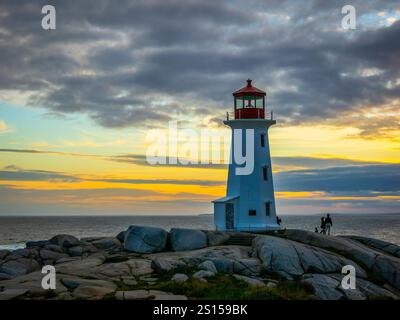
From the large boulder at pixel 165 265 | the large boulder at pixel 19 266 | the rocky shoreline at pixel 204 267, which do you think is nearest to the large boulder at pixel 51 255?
the rocky shoreline at pixel 204 267

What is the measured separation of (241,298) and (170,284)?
338 centimetres

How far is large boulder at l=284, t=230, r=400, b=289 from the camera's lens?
1292 inches

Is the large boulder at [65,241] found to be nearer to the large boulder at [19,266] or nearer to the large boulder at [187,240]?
the large boulder at [19,266]

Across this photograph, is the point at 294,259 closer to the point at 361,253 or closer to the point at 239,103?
the point at 361,253

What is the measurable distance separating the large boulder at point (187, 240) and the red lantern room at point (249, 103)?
10475 mm

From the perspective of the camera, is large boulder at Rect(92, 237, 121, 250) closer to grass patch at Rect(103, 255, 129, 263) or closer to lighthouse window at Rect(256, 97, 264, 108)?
grass patch at Rect(103, 255, 129, 263)

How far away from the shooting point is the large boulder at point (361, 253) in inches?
1292

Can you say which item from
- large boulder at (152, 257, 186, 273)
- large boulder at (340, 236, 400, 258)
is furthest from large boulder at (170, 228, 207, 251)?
large boulder at (340, 236, 400, 258)

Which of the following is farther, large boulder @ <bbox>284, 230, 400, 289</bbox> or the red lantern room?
the red lantern room

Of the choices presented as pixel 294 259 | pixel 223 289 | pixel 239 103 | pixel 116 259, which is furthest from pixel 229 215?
pixel 223 289

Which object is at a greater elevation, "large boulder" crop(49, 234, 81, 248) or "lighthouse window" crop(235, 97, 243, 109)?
"lighthouse window" crop(235, 97, 243, 109)

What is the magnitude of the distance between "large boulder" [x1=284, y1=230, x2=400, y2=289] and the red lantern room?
9.33 meters
